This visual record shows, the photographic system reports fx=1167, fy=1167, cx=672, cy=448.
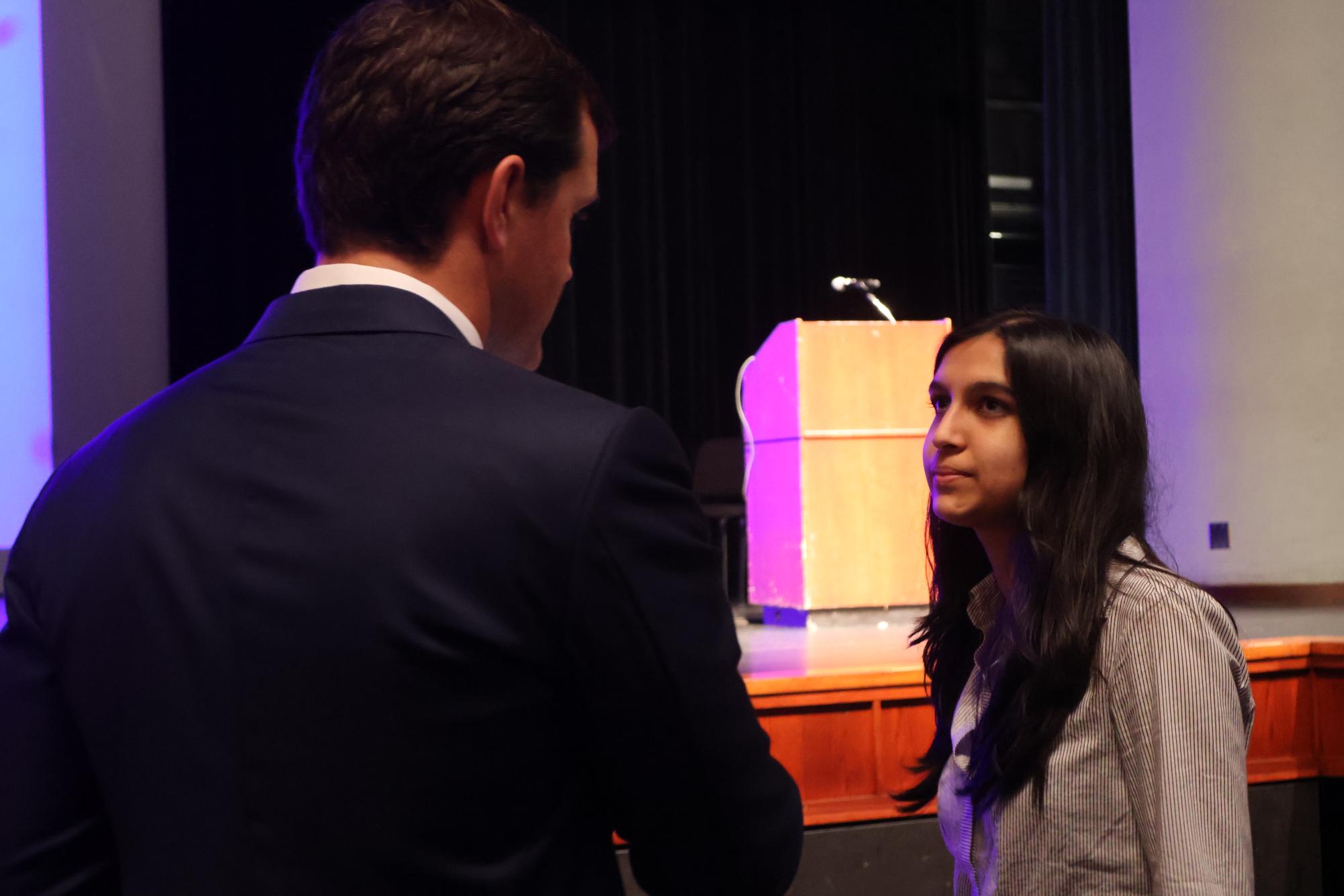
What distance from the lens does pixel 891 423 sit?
4438 millimetres

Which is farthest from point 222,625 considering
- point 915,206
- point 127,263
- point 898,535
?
point 915,206

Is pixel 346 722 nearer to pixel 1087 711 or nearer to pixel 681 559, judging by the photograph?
pixel 681 559

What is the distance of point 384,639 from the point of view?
643 millimetres

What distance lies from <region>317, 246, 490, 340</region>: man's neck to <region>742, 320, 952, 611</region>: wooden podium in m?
3.55

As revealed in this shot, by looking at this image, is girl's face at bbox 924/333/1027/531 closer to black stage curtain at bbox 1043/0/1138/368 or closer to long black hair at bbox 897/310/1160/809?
long black hair at bbox 897/310/1160/809

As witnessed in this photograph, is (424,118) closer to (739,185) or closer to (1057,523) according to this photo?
(1057,523)

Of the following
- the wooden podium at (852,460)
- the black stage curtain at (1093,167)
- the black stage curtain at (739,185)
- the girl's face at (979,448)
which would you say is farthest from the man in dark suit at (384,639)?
the black stage curtain at (1093,167)

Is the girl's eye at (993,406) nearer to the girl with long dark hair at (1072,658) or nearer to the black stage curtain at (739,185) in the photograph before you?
the girl with long dark hair at (1072,658)

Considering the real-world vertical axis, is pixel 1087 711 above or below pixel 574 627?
below

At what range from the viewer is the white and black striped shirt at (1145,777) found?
112cm

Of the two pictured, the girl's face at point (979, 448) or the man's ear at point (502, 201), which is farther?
the girl's face at point (979, 448)

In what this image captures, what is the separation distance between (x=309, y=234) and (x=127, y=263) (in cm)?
194

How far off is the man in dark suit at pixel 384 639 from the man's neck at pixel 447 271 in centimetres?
2

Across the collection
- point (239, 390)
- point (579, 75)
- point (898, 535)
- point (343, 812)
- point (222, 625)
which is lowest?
point (898, 535)
